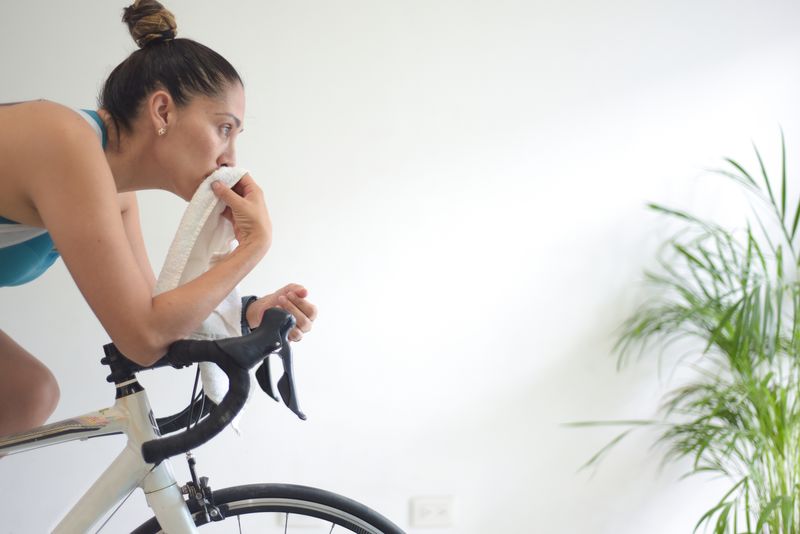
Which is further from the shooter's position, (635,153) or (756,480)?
(635,153)

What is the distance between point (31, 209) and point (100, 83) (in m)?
1.19

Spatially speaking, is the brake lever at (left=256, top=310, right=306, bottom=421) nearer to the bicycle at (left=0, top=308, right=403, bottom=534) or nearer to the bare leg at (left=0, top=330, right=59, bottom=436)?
the bicycle at (left=0, top=308, right=403, bottom=534)

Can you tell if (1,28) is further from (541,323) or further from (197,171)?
(541,323)

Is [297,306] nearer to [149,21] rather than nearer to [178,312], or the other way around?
[178,312]

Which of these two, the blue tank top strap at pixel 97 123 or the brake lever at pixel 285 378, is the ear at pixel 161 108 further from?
the brake lever at pixel 285 378

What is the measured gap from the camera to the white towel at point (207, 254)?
0.99 m

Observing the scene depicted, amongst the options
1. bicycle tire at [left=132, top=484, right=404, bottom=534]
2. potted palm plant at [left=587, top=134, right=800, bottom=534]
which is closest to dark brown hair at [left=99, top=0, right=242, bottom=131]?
bicycle tire at [left=132, top=484, right=404, bottom=534]

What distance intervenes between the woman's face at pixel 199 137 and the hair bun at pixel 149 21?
131 millimetres

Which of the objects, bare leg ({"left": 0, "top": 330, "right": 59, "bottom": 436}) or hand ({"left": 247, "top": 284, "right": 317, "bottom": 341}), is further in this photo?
bare leg ({"left": 0, "top": 330, "right": 59, "bottom": 436})

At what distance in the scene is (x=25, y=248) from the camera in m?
1.11

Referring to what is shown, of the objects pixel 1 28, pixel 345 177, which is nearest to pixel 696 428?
pixel 345 177

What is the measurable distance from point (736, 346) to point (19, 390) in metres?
1.60

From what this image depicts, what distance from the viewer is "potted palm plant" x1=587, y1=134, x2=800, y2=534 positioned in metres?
1.84

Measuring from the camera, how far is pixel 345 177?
6.88 ft
